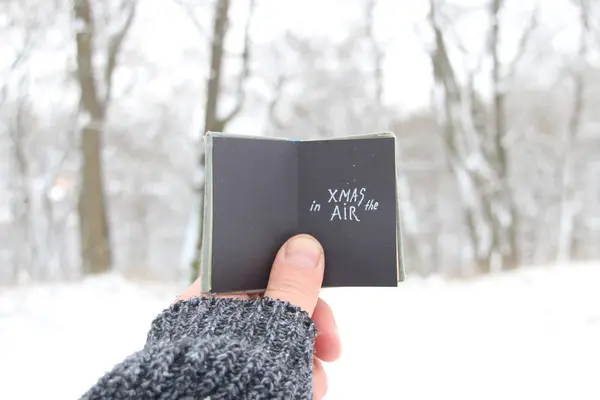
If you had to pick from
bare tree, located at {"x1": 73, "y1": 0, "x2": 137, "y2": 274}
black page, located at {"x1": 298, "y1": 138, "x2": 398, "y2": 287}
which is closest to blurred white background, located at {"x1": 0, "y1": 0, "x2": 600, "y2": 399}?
bare tree, located at {"x1": 73, "y1": 0, "x2": 137, "y2": 274}

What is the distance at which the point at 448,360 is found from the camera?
1622 millimetres

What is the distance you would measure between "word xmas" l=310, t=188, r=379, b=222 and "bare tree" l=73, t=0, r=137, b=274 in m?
2.22

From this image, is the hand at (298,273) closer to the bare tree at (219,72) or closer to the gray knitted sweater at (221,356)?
the gray knitted sweater at (221,356)

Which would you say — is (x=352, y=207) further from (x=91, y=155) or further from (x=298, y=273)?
(x=91, y=155)

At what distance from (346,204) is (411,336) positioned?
1384 mm

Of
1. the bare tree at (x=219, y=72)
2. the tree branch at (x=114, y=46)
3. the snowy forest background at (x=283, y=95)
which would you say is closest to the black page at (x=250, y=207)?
the snowy forest background at (x=283, y=95)

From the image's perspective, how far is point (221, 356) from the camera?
412mm

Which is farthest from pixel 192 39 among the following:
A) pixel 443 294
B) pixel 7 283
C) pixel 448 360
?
pixel 448 360

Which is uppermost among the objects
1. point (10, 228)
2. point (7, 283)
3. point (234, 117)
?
point (234, 117)

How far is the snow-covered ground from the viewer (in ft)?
4.92

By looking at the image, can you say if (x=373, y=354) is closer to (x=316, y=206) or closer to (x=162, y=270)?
(x=316, y=206)

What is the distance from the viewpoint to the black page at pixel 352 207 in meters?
0.57

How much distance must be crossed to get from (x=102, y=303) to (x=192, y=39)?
1.44 meters

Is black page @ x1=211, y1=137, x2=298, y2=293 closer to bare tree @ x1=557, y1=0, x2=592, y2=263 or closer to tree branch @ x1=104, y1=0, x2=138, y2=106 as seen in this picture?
tree branch @ x1=104, y1=0, x2=138, y2=106
